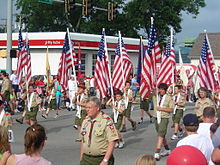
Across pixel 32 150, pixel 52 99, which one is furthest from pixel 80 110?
pixel 32 150

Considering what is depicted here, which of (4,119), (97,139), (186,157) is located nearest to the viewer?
(186,157)

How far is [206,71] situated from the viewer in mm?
16891

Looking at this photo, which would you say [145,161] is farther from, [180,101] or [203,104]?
[180,101]

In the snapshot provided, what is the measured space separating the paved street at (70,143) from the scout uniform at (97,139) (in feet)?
13.8

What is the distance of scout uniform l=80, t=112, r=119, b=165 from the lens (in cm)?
685

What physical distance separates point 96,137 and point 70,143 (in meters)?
7.49

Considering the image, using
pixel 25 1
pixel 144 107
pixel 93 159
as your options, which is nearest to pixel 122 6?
pixel 25 1

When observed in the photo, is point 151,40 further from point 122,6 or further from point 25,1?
point 25,1

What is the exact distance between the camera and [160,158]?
468 inches

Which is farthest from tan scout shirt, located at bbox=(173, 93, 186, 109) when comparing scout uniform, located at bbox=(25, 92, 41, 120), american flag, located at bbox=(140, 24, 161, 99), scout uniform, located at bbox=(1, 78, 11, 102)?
scout uniform, located at bbox=(1, 78, 11, 102)

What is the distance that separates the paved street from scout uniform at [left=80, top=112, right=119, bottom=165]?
421 cm

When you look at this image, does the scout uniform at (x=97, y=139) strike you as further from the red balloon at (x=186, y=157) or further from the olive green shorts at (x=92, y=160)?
the red balloon at (x=186, y=157)

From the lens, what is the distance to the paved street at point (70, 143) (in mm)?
11680

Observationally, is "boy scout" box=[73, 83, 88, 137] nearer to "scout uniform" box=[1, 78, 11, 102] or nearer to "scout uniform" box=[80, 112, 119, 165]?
"scout uniform" box=[80, 112, 119, 165]
